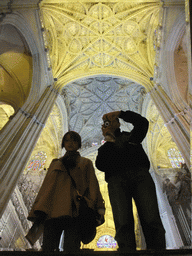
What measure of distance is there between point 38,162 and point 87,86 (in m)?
7.32

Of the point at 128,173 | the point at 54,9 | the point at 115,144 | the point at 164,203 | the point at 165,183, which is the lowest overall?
the point at 128,173

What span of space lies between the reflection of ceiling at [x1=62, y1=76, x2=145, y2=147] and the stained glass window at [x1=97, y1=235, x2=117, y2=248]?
9.47 metres

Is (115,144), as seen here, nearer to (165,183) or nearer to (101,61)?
(165,183)

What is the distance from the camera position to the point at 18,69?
937 centimetres

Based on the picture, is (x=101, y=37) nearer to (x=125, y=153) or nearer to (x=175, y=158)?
(x=175, y=158)

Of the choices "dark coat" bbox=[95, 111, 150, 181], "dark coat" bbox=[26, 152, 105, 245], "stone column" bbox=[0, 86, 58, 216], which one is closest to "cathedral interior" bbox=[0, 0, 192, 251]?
"stone column" bbox=[0, 86, 58, 216]

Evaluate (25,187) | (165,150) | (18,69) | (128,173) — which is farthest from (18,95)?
(165,150)

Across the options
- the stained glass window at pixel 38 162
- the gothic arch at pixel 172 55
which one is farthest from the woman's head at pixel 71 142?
the stained glass window at pixel 38 162

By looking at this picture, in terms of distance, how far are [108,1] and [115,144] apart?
11332 mm

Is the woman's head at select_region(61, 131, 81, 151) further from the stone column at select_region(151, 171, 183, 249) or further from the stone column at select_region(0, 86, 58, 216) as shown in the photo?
the stone column at select_region(151, 171, 183, 249)

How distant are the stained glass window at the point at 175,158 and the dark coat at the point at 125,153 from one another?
13.2 metres

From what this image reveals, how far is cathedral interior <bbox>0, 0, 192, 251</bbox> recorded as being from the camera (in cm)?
725

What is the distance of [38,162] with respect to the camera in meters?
13.4

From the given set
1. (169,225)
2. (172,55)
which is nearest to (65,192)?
(172,55)
